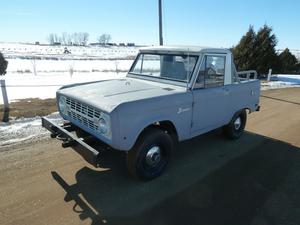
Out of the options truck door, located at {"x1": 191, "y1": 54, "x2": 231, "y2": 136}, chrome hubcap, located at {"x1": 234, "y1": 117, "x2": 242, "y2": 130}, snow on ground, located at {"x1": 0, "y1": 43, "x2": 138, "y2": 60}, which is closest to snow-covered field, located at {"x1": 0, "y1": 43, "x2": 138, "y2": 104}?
snow on ground, located at {"x1": 0, "y1": 43, "x2": 138, "y2": 60}

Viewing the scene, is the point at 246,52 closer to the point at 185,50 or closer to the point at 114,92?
the point at 185,50

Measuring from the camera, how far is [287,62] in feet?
75.2

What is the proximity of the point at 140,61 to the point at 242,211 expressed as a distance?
3.46 meters

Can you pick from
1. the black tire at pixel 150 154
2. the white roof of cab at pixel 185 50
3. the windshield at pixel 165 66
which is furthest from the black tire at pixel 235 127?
the black tire at pixel 150 154

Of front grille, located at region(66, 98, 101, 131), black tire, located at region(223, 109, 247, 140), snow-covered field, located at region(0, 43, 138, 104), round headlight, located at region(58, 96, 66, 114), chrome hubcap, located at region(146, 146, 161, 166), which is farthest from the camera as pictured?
snow-covered field, located at region(0, 43, 138, 104)

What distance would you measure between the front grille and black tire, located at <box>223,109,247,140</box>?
3.28 m

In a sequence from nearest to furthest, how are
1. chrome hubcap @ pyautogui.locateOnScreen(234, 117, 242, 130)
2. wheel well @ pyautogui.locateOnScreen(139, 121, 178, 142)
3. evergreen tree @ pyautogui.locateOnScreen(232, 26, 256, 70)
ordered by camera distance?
wheel well @ pyautogui.locateOnScreen(139, 121, 178, 142) < chrome hubcap @ pyautogui.locateOnScreen(234, 117, 242, 130) < evergreen tree @ pyautogui.locateOnScreen(232, 26, 256, 70)

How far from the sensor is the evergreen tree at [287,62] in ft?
72.8

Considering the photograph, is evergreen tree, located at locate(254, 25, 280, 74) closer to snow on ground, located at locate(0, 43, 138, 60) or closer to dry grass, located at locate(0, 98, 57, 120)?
snow on ground, located at locate(0, 43, 138, 60)

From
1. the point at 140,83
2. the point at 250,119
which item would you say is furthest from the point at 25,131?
the point at 250,119

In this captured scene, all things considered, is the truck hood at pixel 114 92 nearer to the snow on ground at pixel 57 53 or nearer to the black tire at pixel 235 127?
the black tire at pixel 235 127

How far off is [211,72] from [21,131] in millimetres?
4353

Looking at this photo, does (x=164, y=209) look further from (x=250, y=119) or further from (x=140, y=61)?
(x=250, y=119)

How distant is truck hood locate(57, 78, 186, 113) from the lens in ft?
11.6
